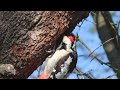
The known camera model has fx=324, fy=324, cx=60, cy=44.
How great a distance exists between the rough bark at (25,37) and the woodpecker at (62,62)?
58 millimetres

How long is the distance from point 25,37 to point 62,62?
0.20 metres

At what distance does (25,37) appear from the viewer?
1.42m

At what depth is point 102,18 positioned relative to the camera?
3.20 metres

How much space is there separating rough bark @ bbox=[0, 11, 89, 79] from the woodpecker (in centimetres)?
6

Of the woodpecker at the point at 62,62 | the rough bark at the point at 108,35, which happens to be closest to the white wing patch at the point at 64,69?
the woodpecker at the point at 62,62

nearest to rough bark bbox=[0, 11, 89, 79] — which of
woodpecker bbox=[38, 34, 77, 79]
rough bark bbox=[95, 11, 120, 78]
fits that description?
woodpecker bbox=[38, 34, 77, 79]

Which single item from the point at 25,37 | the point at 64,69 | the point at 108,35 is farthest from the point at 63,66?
the point at 108,35

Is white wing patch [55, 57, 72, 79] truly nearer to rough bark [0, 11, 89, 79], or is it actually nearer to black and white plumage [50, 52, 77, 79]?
black and white plumage [50, 52, 77, 79]

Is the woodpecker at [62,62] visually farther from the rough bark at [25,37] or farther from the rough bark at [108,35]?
the rough bark at [108,35]

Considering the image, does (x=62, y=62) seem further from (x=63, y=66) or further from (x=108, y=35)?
(x=108, y=35)
